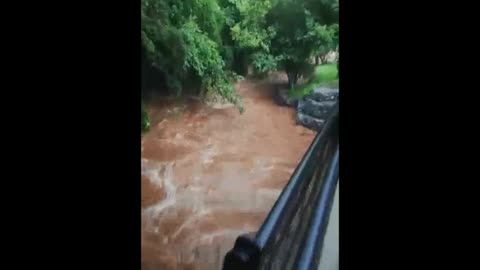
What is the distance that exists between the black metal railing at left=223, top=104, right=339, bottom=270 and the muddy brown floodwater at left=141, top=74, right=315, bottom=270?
0.11 ft

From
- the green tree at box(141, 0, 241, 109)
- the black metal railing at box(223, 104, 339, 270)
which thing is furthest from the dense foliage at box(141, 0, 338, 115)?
the black metal railing at box(223, 104, 339, 270)


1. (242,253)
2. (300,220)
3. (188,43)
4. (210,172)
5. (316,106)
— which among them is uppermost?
(188,43)

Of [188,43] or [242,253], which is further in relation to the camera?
[188,43]

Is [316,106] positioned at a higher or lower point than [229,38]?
lower

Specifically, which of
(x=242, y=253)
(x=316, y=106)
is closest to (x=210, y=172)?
(x=242, y=253)

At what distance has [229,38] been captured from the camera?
6.30ft

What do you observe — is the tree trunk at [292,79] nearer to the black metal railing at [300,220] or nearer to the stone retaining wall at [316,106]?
the stone retaining wall at [316,106]

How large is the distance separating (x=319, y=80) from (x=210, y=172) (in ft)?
1.72

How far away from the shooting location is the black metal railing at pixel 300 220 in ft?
5.79

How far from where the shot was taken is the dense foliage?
1.88m

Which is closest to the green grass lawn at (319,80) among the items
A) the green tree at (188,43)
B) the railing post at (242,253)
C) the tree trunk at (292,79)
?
the tree trunk at (292,79)

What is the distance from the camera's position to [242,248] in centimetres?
179

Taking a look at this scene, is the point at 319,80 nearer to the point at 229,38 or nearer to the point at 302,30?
the point at 302,30
